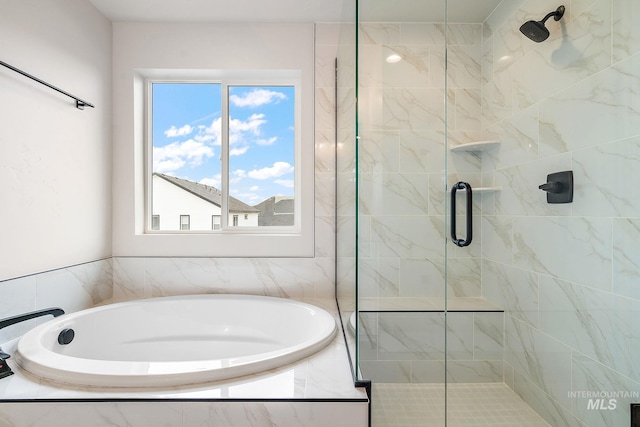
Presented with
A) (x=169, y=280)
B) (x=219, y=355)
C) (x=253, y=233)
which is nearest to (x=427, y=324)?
(x=219, y=355)

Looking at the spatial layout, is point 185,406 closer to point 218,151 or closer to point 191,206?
point 191,206

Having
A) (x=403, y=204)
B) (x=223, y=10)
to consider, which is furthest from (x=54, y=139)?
(x=403, y=204)

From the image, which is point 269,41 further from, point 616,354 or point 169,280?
point 616,354

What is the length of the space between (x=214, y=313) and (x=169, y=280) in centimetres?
43

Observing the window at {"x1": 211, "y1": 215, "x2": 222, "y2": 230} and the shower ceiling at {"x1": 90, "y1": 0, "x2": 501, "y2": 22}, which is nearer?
the shower ceiling at {"x1": 90, "y1": 0, "x2": 501, "y2": 22}

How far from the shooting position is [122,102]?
7.48 feet

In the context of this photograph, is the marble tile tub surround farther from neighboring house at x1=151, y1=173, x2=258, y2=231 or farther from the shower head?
neighboring house at x1=151, y1=173, x2=258, y2=231

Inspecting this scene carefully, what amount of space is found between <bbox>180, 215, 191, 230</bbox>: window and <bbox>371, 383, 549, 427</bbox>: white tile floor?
1894mm

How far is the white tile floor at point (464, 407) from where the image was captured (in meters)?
0.91

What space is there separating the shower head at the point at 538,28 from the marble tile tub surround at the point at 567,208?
0.01m

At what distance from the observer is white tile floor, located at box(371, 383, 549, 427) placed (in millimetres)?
909

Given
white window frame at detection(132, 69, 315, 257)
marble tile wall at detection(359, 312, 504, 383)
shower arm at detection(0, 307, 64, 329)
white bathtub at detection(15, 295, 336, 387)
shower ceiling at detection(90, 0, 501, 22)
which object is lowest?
white bathtub at detection(15, 295, 336, 387)

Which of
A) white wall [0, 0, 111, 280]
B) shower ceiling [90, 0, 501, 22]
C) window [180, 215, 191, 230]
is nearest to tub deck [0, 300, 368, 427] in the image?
white wall [0, 0, 111, 280]

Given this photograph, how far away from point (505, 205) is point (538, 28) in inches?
17.8
